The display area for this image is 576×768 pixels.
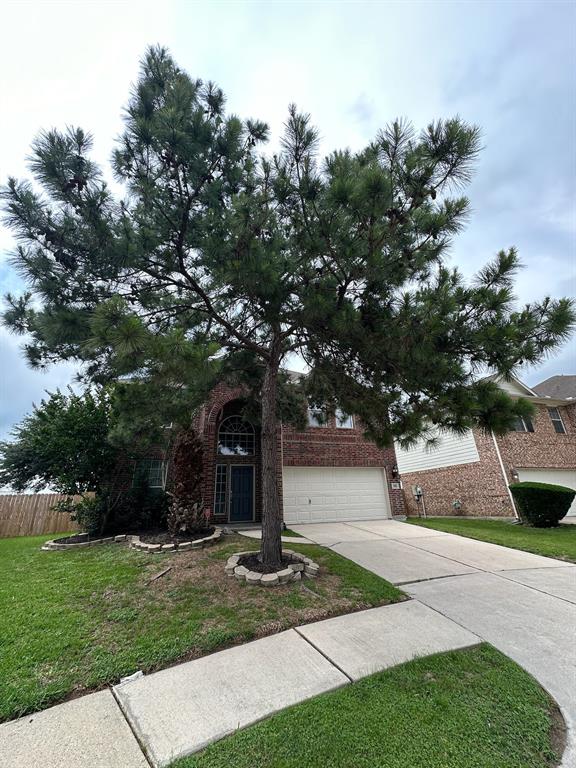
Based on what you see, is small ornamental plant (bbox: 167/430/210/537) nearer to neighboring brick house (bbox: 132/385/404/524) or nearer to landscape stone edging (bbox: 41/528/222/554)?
landscape stone edging (bbox: 41/528/222/554)

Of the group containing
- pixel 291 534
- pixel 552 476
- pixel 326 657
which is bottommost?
pixel 326 657

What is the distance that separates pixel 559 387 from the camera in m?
16.5

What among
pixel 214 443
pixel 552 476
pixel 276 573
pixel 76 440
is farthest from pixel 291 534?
pixel 552 476

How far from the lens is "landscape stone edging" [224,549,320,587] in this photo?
14.9ft

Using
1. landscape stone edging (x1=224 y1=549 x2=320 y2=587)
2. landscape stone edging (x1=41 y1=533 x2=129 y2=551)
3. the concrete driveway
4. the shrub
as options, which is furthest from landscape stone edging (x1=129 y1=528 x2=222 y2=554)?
the concrete driveway

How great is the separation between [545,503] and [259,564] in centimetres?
1007

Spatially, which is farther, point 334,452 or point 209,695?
point 334,452

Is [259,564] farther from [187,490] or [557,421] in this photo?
[557,421]

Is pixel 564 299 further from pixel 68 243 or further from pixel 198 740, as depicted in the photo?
pixel 68 243

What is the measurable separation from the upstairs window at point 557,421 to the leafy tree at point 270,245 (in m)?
13.8

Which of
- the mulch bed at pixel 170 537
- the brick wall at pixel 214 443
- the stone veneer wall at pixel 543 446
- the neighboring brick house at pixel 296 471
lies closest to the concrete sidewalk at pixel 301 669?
the mulch bed at pixel 170 537

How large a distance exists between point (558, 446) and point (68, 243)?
700 inches

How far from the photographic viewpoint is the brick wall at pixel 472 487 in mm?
12883

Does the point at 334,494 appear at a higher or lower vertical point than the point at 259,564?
higher
